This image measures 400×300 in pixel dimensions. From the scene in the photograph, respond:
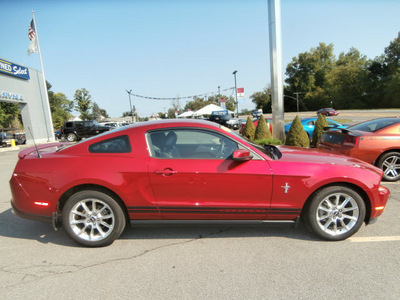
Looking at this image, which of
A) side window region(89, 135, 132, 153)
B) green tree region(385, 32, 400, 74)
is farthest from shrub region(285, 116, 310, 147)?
green tree region(385, 32, 400, 74)

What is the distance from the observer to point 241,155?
9.04 feet

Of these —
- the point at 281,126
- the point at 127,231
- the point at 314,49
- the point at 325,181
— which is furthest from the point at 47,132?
the point at 314,49

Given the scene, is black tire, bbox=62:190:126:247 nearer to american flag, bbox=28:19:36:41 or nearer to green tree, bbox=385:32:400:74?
american flag, bbox=28:19:36:41

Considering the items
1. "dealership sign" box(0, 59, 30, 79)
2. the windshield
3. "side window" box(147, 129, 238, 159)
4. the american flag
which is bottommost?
the windshield

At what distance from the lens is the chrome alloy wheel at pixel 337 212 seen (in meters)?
2.90

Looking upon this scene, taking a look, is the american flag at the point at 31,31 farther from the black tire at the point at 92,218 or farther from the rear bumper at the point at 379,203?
the rear bumper at the point at 379,203

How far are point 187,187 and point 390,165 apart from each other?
478cm

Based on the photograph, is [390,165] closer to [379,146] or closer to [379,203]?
[379,146]

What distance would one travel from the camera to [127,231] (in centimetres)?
339

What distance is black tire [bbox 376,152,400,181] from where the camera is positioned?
16.8 feet

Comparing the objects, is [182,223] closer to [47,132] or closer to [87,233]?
[87,233]

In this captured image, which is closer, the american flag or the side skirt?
the side skirt

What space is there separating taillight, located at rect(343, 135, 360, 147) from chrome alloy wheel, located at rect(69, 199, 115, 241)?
4849mm

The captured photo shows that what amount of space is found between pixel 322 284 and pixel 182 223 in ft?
5.07
